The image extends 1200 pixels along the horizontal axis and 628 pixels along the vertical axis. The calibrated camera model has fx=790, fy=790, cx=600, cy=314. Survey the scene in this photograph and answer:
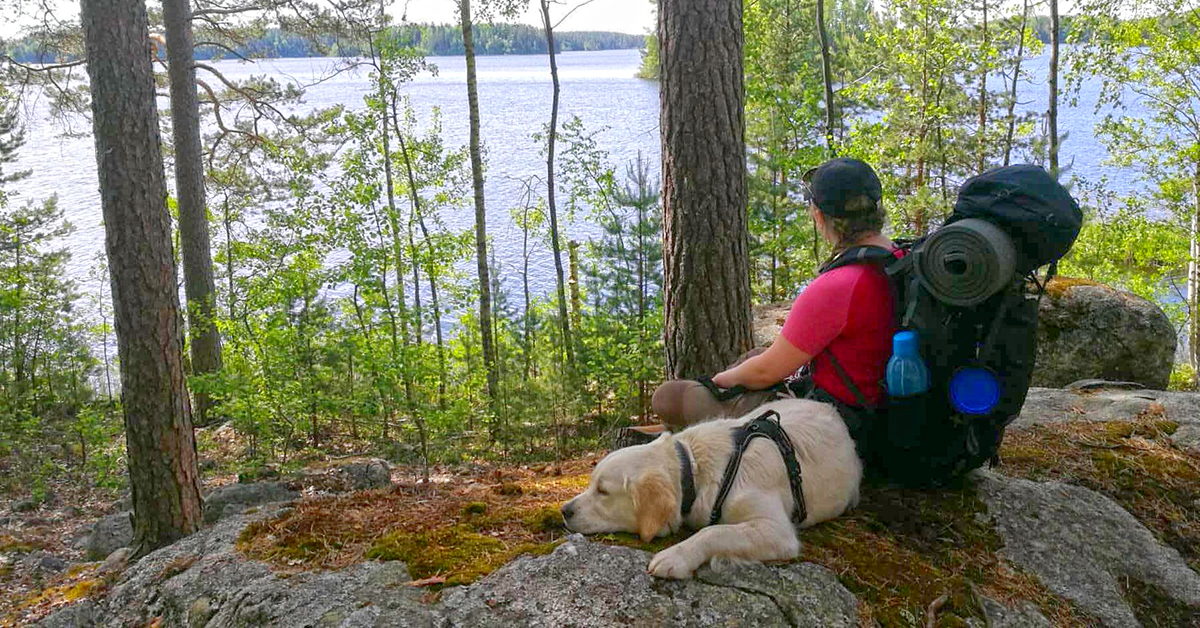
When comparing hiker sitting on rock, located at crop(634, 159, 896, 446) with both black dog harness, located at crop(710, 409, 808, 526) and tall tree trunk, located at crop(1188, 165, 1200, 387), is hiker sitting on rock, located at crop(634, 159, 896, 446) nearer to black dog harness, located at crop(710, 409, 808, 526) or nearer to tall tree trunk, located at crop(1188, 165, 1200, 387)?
black dog harness, located at crop(710, 409, 808, 526)

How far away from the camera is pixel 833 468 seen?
11.6ft

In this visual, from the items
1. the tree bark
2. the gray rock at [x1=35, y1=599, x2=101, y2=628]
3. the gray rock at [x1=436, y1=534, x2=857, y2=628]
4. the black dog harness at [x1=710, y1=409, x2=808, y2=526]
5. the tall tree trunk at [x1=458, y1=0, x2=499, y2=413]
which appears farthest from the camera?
the tall tree trunk at [x1=458, y1=0, x2=499, y2=413]

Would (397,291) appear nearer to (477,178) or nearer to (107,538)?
(477,178)

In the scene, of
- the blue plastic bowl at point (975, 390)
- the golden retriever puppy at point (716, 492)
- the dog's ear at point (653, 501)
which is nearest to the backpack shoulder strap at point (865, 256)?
the blue plastic bowl at point (975, 390)

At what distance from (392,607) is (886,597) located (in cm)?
191

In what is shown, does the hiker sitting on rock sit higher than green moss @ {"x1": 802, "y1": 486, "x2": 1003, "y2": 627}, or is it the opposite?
the hiker sitting on rock

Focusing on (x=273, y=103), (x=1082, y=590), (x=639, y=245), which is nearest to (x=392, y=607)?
(x=1082, y=590)

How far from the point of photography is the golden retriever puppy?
313 cm

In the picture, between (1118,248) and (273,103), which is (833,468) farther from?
(1118,248)

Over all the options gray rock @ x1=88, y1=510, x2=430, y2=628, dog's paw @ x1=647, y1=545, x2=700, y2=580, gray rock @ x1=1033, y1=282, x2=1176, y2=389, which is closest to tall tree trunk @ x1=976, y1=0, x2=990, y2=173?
gray rock @ x1=1033, y1=282, x2=1176, y2=389

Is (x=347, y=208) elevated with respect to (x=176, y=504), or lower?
elevated

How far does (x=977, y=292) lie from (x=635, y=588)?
5.79 feet

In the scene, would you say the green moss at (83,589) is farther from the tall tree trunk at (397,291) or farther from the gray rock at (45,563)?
the tall tree trunk at (397,291)

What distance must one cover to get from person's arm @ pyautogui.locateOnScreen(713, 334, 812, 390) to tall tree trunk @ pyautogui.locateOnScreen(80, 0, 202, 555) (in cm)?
382
